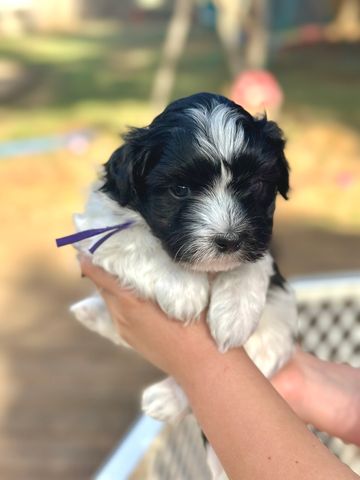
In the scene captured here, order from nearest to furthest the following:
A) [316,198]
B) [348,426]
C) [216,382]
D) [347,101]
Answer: [216,382], [348,426], [316,198], [347,101]

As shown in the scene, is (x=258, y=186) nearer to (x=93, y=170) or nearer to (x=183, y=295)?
(x=183, y=295)

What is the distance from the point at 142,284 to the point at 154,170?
14.0 inches

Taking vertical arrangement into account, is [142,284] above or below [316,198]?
above

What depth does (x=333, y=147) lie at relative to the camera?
10.8 m

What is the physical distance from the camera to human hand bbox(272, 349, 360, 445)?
2.33 metres

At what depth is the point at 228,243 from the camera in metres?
1.85

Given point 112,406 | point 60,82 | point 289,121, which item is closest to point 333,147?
point 289,121

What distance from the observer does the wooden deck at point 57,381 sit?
13.4ft

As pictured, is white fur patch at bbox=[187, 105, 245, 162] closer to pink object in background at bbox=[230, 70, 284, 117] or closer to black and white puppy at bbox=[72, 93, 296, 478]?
black and white puppy at bbox=[72, 93, 296, 478]

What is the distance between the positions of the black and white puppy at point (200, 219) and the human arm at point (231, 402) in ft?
0.17

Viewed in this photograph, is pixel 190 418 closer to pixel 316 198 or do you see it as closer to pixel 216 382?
pixel 216 382

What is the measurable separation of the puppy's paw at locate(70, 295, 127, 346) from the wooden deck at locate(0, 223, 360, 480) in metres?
1.73

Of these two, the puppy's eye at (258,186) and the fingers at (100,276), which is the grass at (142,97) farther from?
the puppy's eye at (258,186)

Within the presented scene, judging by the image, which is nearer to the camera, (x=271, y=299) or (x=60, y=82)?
(x=271, y=299)
